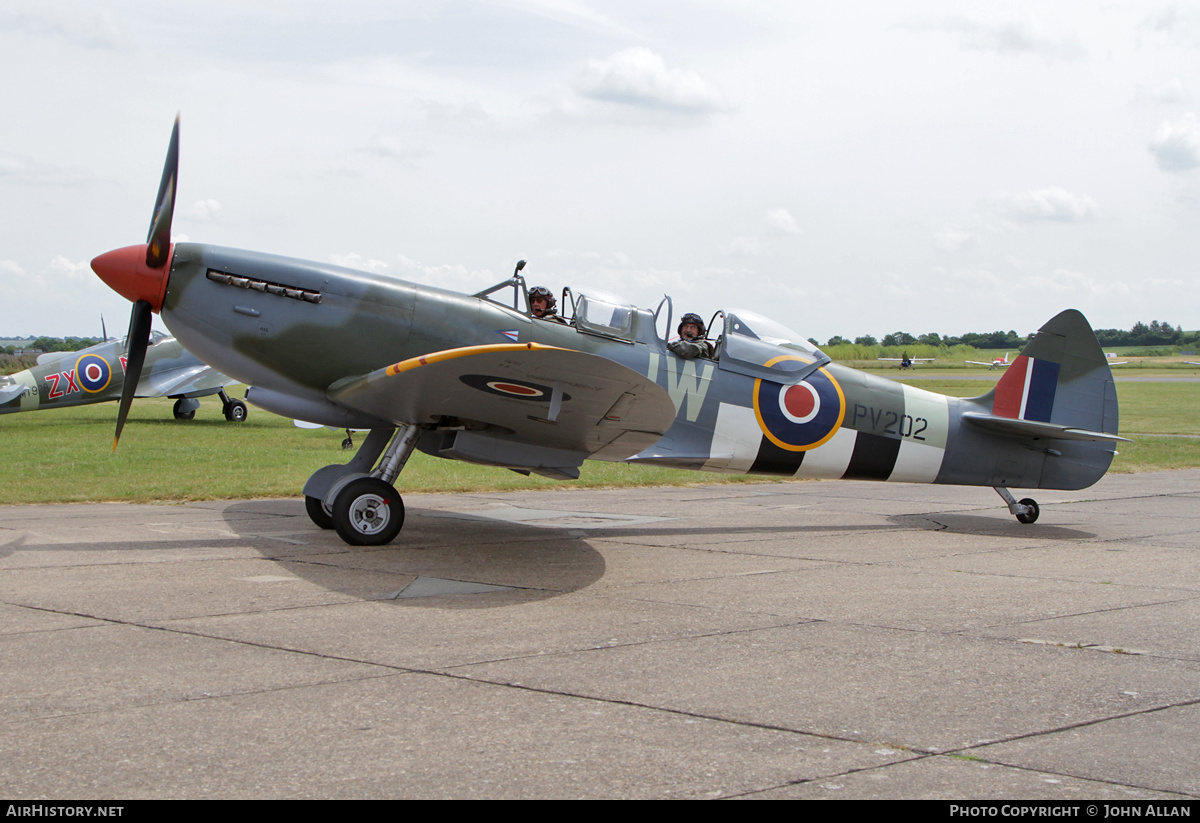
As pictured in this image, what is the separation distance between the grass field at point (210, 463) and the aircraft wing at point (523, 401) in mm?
4024

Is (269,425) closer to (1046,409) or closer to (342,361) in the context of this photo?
(342,361)

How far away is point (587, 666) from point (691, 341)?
16.3ft

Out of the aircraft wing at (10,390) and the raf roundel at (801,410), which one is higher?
the raf roundel at (801,410)

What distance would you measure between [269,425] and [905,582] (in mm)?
18714

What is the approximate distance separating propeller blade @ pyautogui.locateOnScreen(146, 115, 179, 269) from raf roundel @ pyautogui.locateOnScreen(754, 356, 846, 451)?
5153 mm

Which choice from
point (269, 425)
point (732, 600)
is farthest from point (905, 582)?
point (269, 425)

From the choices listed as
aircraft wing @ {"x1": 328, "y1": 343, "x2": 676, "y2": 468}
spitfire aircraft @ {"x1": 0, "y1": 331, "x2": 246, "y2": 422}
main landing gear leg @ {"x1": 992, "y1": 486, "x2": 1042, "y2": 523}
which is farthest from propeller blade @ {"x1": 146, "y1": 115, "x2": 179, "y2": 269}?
spitfire aircraft @ {"x1": 0, "y1": 331, "x2": 246, "y2": 422}

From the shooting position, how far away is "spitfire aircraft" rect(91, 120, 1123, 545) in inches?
287

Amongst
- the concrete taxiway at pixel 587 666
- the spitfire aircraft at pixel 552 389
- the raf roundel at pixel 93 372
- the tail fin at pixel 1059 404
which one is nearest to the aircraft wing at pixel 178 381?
the raf roundel at pixel 93 372

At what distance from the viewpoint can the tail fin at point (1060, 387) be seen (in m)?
10.3

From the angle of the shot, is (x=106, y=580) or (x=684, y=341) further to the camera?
(x=684, y=341)

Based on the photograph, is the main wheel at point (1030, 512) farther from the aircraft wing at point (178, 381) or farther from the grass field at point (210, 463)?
the aircraft wing at point (178, 381)

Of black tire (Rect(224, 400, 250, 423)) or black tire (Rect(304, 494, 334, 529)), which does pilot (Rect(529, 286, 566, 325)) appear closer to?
black tire (Rect(304, 494, 334, 529))

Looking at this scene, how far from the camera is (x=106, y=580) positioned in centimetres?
615
